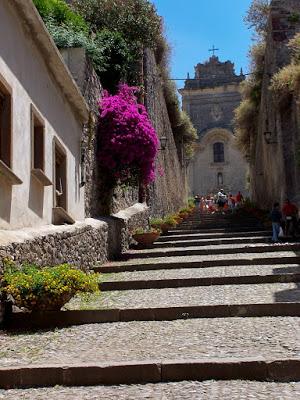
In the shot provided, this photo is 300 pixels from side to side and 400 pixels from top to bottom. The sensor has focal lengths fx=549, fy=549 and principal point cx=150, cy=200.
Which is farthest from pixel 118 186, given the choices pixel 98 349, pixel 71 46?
pixel 98 349

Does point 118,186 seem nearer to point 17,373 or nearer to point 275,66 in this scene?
point 275,66

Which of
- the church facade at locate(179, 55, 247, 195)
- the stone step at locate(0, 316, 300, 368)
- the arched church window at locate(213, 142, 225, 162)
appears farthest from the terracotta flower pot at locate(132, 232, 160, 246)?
the arched church window at locate(213, 142, 225, 162)

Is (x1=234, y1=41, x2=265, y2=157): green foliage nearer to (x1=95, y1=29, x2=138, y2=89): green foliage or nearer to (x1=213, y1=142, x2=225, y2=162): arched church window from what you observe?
(x1=95, y1=29, x2=138, y2=89): green foliage

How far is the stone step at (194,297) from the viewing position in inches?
304

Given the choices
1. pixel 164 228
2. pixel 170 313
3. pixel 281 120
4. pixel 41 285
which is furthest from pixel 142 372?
pixel 281 120

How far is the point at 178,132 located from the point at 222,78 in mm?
22000

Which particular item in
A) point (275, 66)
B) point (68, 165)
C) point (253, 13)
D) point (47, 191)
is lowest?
point (47, 191)

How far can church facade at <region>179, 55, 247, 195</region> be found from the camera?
163 ft

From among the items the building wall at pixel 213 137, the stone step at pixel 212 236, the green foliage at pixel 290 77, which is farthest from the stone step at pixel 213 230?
the building wall at pixel 213 137

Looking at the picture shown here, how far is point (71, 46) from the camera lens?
1275 cm

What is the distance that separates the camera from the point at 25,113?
835 centimetres

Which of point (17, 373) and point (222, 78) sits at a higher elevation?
point (222, 78)

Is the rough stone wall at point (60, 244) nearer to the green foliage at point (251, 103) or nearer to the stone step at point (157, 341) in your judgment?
the stone step at point (157, 341)

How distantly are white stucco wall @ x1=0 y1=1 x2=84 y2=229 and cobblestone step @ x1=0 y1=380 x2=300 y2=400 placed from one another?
9.56 ft
